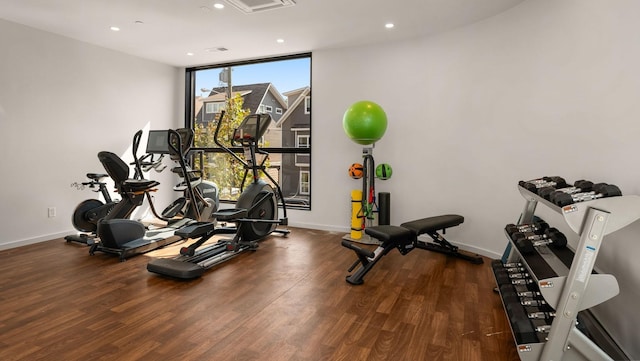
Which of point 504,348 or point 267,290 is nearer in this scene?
point 504,348

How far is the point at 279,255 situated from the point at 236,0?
2718 millimetres

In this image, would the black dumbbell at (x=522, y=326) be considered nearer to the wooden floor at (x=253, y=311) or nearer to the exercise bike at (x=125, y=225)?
the wooden floor at (x=253, y=311)

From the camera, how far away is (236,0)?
351 centimetres

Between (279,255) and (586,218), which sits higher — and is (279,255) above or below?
below

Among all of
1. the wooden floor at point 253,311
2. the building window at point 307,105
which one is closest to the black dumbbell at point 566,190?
the wooden floor at point 253,311

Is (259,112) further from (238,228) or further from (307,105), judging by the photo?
(238,228)

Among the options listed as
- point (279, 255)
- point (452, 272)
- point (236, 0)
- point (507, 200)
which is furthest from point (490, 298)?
point (236, 0)

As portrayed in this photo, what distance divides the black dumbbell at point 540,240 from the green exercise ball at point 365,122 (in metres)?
2.20

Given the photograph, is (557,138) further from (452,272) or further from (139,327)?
(139,327)

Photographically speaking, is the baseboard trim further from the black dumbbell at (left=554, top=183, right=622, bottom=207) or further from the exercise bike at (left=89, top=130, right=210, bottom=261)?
the black dumbbell at (left=554, top=183, right=622, bottom=207)

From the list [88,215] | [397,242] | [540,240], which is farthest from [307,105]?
[540,240]

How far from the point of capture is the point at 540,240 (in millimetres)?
2344

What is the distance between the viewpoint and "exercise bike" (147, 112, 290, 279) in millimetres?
3379

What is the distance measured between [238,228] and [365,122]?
1956 millimetres
